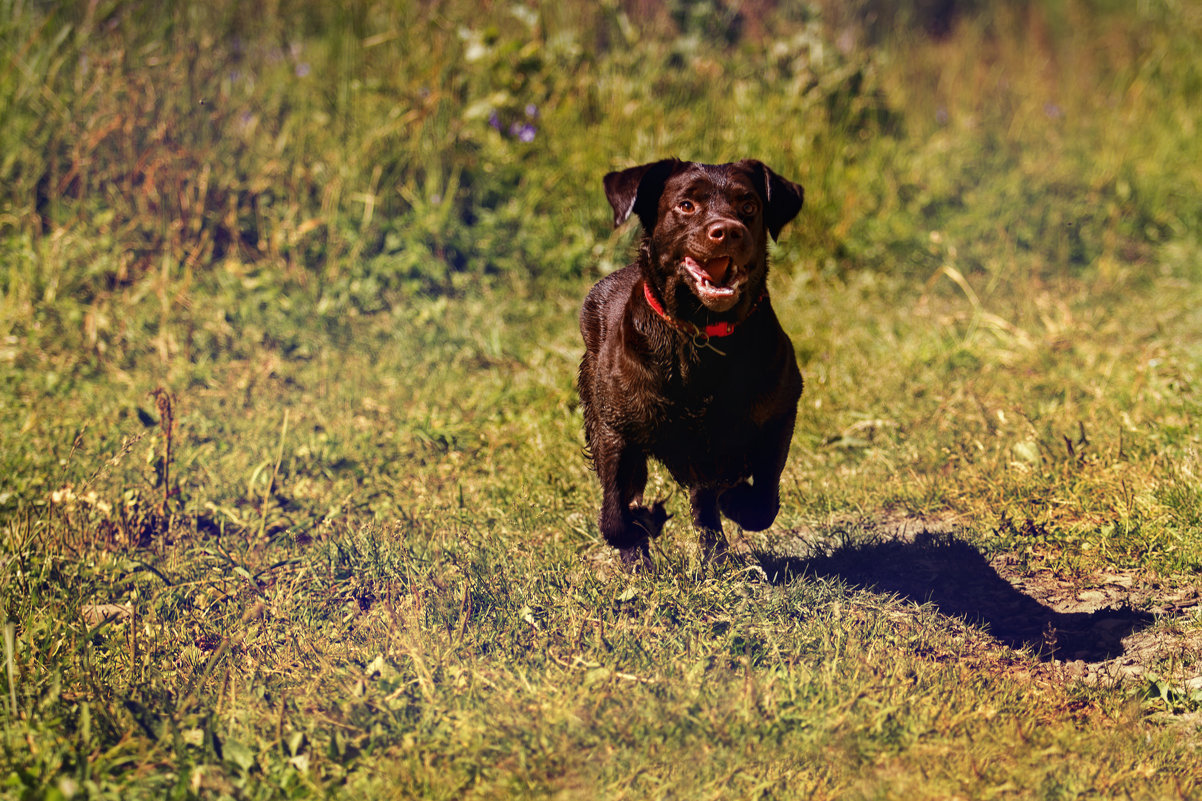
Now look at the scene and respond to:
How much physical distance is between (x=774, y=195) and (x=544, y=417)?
1715 millimetres

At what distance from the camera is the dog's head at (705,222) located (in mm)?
2684

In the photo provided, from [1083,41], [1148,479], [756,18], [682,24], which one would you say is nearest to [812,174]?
[682,24]

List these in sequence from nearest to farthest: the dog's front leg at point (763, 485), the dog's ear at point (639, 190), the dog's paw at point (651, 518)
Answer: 1. the dog's ear at point (639, 190)
2. the dog's front leg at point (763, 485)
3. the dog's paw at point (651, 518)

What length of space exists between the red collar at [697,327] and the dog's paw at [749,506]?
605 mm

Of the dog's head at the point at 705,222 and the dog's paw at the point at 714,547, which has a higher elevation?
the dog's head at the point at 705,222

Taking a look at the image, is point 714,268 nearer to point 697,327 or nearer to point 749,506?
point 697,327

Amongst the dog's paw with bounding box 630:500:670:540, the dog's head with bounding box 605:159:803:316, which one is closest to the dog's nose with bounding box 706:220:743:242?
the dog's head with bounding box 605:159:803:316

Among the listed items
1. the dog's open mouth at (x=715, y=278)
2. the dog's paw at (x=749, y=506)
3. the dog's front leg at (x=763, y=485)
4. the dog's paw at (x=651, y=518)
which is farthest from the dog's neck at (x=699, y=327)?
the dog's paw at (x=651, y=518)

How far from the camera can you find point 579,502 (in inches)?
149

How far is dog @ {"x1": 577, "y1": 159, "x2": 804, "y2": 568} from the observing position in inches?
110

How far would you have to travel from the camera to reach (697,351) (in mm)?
2900

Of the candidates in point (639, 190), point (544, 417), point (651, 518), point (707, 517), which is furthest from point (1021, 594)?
point (544, 417)

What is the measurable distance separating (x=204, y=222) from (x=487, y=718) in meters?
3.86

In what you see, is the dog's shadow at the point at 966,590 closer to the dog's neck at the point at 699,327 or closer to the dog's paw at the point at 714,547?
the dog's paw at the point at 714,547
